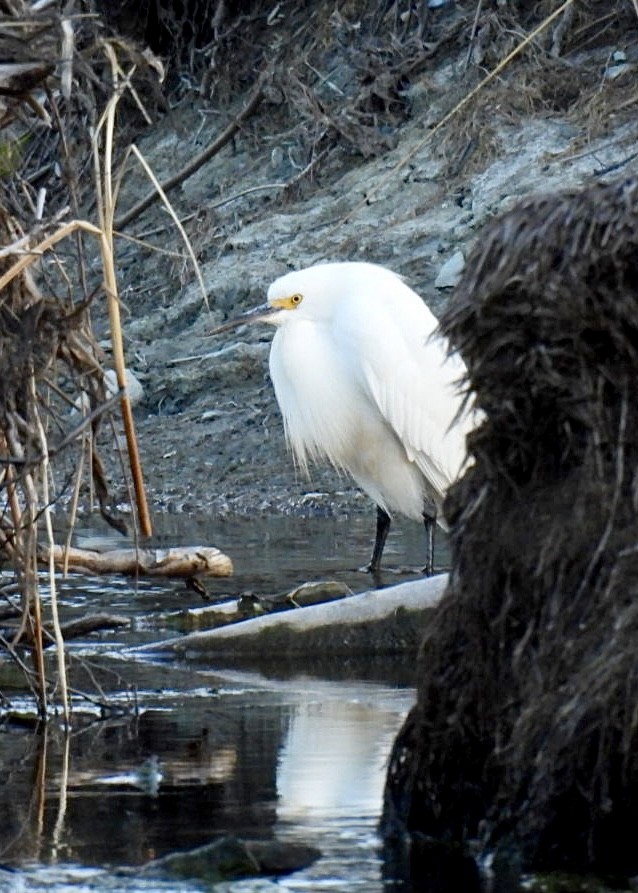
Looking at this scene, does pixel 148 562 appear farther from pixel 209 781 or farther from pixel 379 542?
pixel 379 542

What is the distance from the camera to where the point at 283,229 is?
14664 mm

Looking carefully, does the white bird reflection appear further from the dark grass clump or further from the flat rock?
the flat rock

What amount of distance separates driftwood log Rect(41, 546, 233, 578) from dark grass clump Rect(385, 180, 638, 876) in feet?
5.71

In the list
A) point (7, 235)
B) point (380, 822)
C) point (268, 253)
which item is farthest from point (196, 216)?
point (380, 822)

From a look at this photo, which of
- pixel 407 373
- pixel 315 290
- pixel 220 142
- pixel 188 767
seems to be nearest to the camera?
pixel 188 767

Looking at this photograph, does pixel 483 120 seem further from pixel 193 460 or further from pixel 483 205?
pixel 193 460

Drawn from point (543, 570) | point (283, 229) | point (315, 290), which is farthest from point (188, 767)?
point (283, 229)

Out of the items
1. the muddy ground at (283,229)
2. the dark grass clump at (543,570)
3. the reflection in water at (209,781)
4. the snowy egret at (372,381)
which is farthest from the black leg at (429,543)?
the dark grass clump at (543,570)

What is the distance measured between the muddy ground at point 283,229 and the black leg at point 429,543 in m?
1.66

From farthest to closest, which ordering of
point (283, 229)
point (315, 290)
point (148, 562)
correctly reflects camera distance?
point (283, 229), point (315, 290), point (148, 562)

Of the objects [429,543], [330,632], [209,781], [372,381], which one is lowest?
[209,781]

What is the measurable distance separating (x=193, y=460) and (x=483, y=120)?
11.9 ft

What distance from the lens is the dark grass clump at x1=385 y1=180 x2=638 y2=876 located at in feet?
11.8

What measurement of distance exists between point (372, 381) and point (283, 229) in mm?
4957
